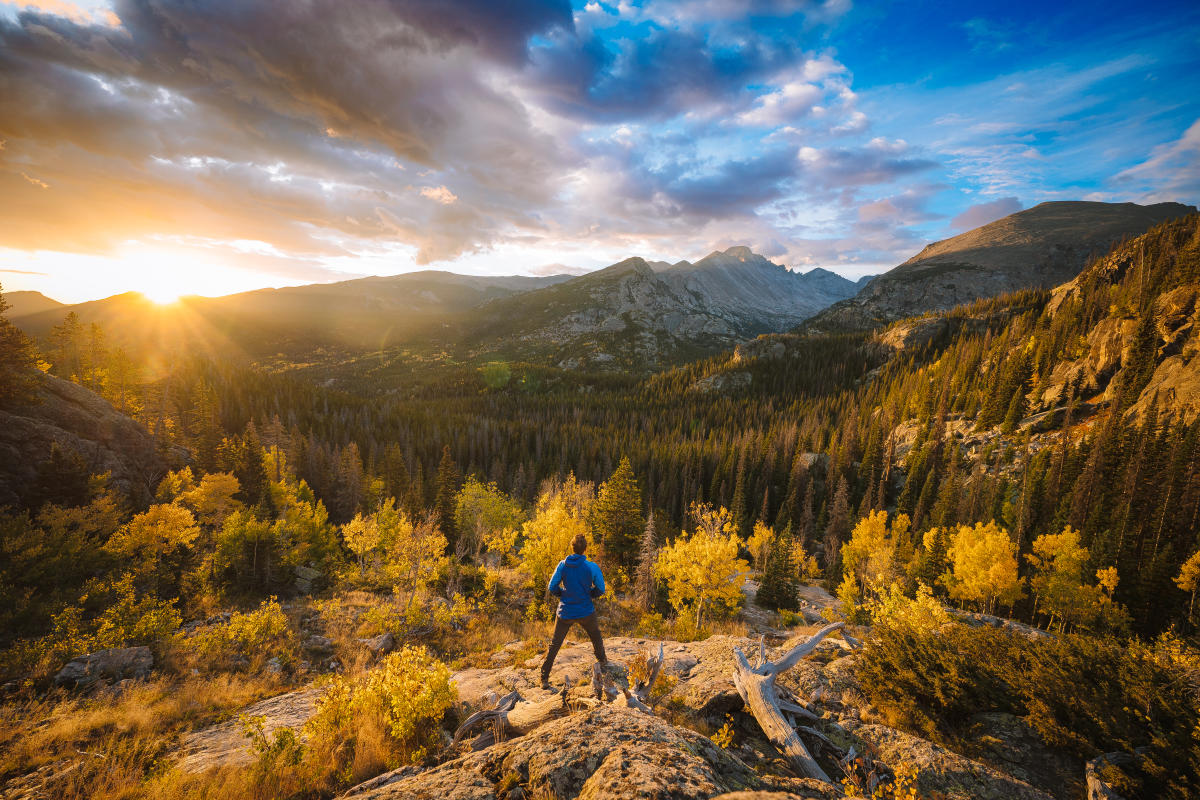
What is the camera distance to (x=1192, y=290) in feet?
246

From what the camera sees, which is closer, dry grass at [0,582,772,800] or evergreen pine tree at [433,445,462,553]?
dry grass at [0,582,772,800]

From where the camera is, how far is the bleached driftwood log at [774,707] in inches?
290

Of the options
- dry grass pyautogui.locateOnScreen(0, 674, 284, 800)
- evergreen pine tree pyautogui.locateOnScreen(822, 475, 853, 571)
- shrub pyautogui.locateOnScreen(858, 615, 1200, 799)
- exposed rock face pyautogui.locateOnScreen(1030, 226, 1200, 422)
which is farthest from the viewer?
evergreen pine tree pyautogui.locateOnScreen(822, 475, 853, 571)

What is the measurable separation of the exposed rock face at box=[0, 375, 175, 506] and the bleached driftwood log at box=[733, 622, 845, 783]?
122 feet

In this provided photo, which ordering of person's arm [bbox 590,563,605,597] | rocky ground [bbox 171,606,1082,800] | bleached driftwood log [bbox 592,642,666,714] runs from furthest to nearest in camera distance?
1. person's arm [bbox 590,563,605,597]
2. bleached driftwood log [bbox 592,642,666,714]
3. rocky ground [bbox 171,606,1082,800]

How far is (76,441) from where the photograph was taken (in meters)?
27.2

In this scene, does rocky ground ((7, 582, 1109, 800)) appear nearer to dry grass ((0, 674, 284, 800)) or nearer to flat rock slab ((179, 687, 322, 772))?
flat rock slab ((179, 687, 322, 772))

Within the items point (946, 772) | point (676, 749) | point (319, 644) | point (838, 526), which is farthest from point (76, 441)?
point (838, 526)

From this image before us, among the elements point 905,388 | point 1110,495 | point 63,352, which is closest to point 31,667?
point 63,352

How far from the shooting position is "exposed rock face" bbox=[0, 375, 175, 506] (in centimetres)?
2286

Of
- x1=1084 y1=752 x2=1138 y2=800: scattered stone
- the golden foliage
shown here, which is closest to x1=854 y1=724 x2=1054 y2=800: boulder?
x1=1084 y1=752 x2=1138 y2=800: scattered stone

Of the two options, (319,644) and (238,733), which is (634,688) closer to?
(238,733)

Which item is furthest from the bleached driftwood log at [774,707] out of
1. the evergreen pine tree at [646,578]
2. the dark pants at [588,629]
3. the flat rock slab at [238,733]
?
the evergreen pine tree at [646,578]

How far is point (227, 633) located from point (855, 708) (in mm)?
23274
